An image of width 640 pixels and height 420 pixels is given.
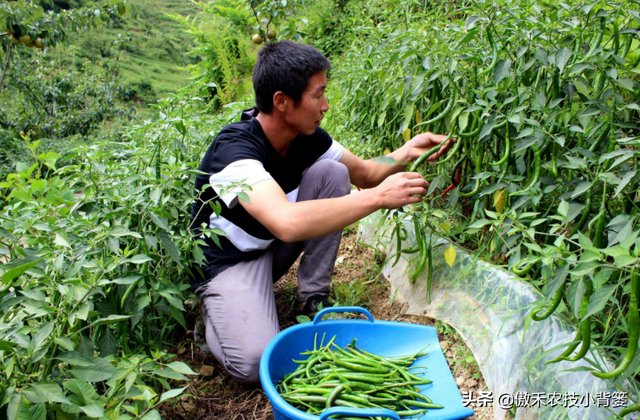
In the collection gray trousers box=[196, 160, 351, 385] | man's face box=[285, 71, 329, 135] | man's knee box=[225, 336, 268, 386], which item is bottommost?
man's knee box=[225, 336, 268, 386]

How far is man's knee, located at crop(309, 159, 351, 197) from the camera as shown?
2053mm

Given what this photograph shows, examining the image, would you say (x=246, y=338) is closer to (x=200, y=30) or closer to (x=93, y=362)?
(x=93, y=362)

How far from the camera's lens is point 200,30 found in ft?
24.5

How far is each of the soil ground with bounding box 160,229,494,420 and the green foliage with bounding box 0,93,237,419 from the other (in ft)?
0.58

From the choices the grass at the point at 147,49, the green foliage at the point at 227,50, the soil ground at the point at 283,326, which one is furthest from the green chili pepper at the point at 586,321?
the grass at the point at 147,49

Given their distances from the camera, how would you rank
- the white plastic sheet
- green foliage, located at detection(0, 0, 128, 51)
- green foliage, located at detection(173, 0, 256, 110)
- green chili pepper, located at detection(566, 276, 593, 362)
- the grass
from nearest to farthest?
green chili pepper, located at detection(566, 276, 593, 362), the white plastic sheet, green foliage, located at detection(0, 0, 128, 51), green foliage, located at detection(173, 0, 256, 110), the grass

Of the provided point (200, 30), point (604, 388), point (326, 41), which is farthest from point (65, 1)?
point (604, 388)

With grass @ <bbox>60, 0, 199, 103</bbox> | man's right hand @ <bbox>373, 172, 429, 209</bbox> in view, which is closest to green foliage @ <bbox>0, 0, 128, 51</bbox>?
man's right hand @ <bbox>373, 172, 429, 209</bbox>

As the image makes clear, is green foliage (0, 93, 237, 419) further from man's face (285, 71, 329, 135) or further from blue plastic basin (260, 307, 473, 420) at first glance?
man's face (285, 71, 329, 135)

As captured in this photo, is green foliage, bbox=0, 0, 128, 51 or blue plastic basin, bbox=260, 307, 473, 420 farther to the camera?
green foliage, bbox=0, 0, 128, 51

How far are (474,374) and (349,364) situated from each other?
46cm

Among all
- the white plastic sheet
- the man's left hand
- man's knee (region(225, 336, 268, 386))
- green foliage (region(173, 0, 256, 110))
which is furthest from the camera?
green foliage (region(173, 0, 256, 110))

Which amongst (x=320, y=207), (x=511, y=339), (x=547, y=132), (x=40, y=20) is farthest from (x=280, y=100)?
(x=40, y=20)

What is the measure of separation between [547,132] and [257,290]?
4.17ft
